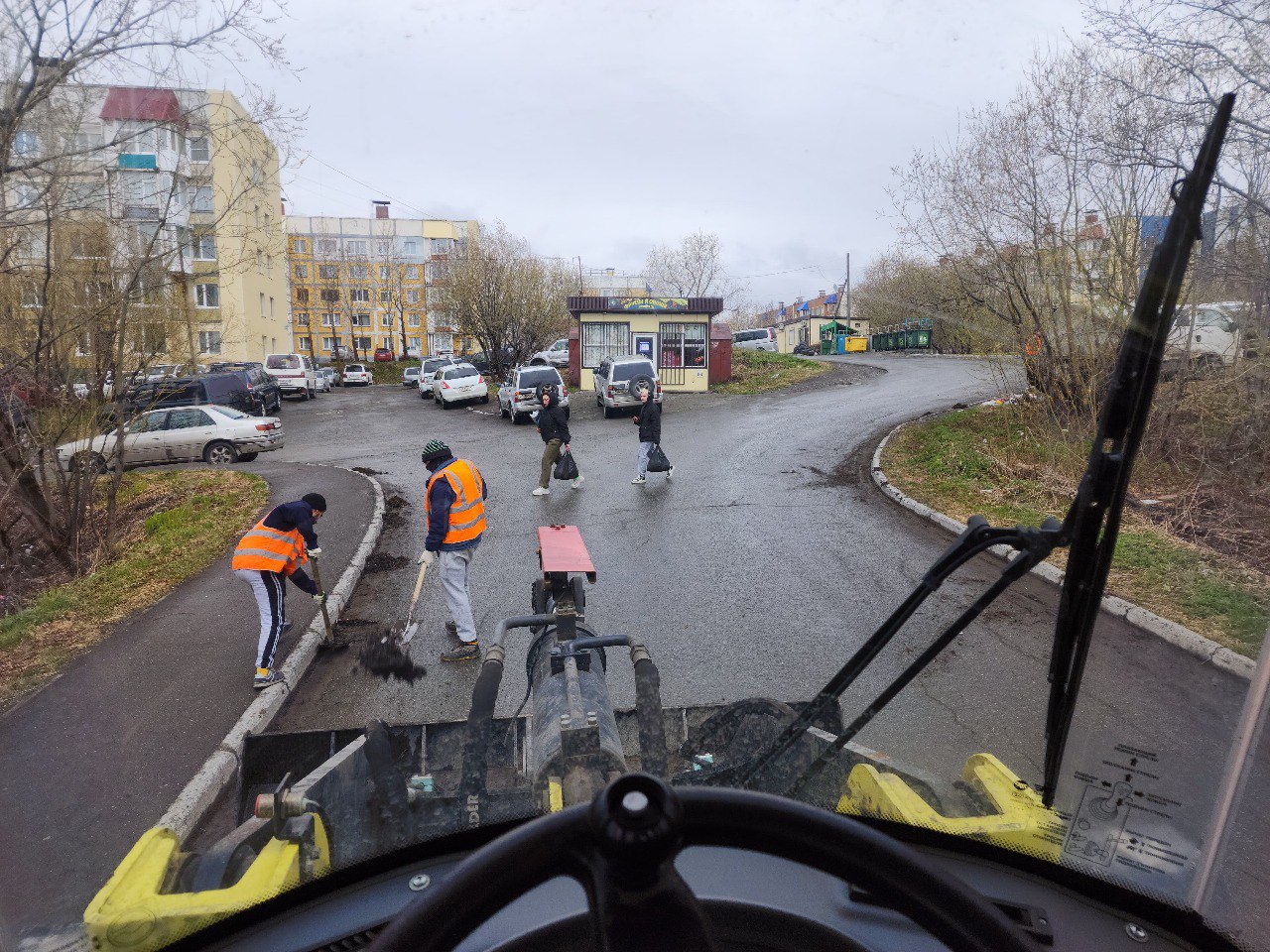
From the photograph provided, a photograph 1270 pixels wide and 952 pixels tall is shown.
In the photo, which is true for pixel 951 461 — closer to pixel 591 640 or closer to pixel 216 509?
pixel 591 640

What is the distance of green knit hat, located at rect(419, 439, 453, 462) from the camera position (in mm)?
5488

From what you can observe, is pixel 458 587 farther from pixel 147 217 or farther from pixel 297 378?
pixel 297 378

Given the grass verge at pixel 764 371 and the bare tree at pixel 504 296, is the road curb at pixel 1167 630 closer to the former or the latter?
the bare tree at pixel 504 296

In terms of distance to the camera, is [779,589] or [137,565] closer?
[779,589]

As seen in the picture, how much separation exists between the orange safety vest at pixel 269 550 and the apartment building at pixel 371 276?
1.42 m

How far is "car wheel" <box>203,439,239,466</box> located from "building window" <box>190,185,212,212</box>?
32.0 feet

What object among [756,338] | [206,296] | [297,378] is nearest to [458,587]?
[756,338]

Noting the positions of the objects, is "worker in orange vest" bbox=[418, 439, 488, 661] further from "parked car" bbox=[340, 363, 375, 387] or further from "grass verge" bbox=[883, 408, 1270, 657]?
"grass verge" bbox=[883, 408, 1270, 657]

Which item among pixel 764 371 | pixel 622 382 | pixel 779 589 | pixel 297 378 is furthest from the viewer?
pixel 297 378

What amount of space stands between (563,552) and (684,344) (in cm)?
530

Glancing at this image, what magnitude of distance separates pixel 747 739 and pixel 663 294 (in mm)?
5053

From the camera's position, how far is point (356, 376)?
28.1ft

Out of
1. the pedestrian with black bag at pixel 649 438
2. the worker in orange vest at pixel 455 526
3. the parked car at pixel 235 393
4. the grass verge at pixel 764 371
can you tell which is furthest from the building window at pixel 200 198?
the parked car at pixel 235 393

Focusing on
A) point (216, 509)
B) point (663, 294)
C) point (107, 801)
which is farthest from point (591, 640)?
point (216, 509)
